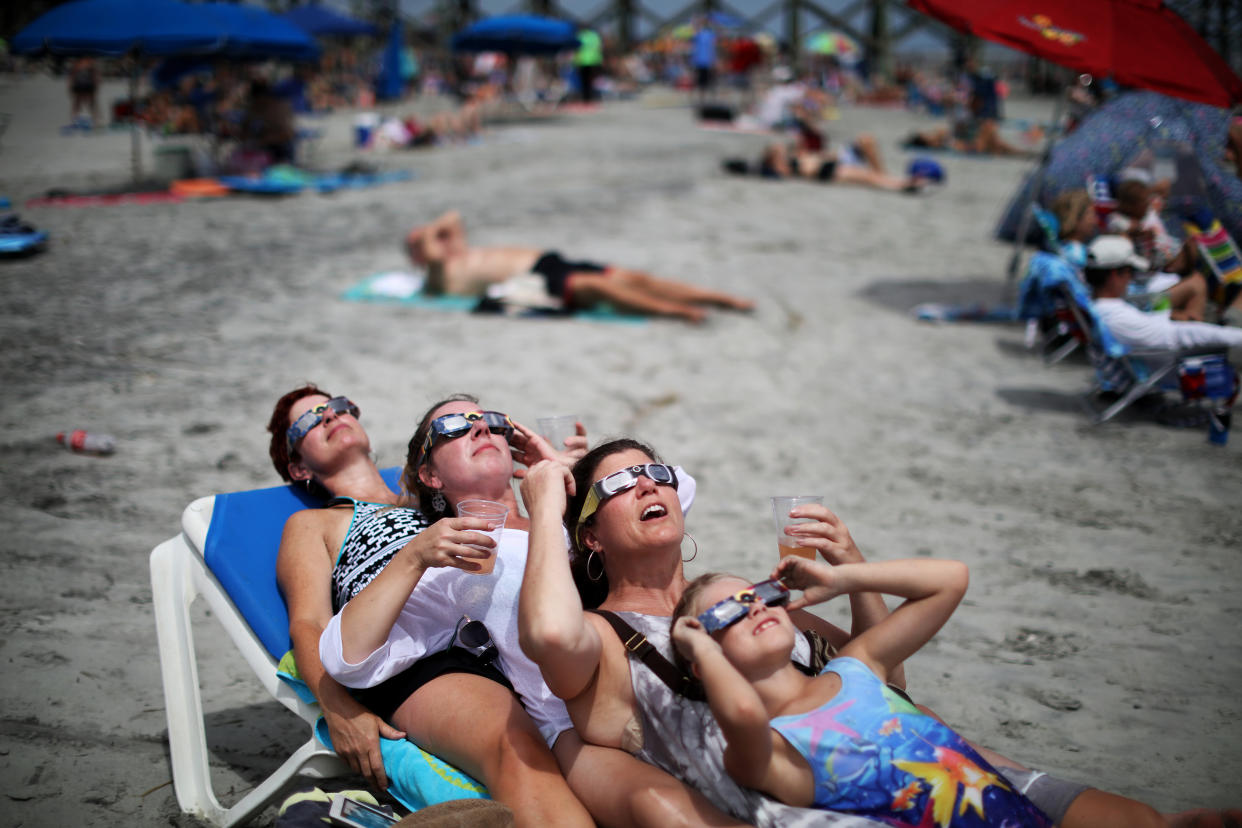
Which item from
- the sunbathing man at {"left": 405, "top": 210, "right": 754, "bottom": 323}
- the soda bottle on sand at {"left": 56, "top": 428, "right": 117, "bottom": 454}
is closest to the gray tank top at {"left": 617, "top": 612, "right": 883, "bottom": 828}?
the soda bottle on sand at {"left": 56, "top": 428, "right": 117, "bottom": 454}

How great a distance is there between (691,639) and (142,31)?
12.3 m

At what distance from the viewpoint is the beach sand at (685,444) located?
121 inches

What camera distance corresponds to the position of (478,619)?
8.14 feet

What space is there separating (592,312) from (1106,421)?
13.4ft

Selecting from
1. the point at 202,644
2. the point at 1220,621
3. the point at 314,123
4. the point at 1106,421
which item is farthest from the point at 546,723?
the point at 314,123

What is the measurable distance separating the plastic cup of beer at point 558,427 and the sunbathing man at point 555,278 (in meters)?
4.99

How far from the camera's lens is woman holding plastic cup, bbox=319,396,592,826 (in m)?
2.20

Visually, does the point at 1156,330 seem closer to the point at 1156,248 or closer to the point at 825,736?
the point at 1156,248

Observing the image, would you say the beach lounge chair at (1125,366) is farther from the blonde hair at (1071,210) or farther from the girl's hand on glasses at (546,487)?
the girl's hand on glasses at (546,487)

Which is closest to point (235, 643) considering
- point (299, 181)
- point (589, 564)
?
point (589, 564)

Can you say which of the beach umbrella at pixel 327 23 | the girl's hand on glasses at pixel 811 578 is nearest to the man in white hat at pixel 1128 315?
the girl's hand on glasses at pixel 811 578

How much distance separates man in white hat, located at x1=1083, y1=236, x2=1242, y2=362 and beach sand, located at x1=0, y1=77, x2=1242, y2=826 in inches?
23.5

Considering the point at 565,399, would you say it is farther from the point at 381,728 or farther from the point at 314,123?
the point at 314,123

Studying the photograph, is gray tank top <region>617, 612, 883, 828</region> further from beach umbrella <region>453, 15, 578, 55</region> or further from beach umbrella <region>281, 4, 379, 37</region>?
beach umbrella <region>281, 4, 379, 37</region>
